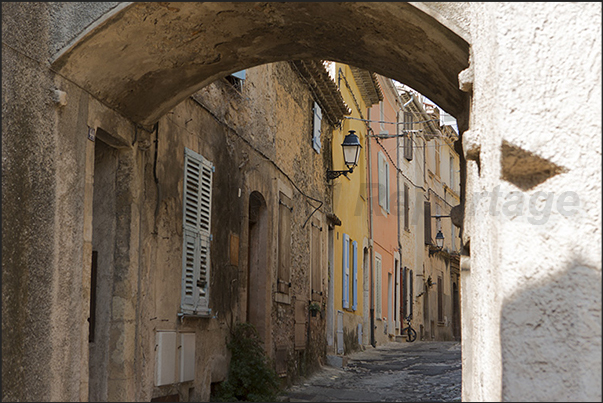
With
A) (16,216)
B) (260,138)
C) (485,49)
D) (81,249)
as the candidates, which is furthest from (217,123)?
(485,49)

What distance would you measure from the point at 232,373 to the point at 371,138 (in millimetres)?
11877

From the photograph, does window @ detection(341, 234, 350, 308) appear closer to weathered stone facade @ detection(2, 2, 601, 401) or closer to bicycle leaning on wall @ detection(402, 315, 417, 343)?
bicycle leaning on wall @ detection(402, 315, 417, 343)

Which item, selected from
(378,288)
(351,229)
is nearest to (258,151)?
(351,229)

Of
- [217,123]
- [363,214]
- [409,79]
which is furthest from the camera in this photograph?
[363,214]

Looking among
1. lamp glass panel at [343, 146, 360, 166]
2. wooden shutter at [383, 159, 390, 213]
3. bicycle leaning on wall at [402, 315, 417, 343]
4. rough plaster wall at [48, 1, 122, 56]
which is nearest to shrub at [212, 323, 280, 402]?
rough plaster wall at [48, 1, 122, 56]

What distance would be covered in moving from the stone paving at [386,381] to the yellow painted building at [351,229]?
0.89 metres

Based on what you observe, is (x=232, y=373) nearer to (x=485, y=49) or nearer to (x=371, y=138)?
(x=485, y=49)

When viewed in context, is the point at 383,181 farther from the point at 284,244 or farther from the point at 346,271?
the point at 284,244

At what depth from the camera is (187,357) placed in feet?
22.5

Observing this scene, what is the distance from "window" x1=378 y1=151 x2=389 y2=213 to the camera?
65.8ft

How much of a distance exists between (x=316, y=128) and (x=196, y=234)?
629 centimetres

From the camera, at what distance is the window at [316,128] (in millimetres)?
13049

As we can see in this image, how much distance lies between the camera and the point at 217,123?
7.98 meters

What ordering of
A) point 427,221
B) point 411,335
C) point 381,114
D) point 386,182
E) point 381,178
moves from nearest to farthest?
point 381,178 < point 386,182 < point 381,114 < point 411,335 < point 427,221
